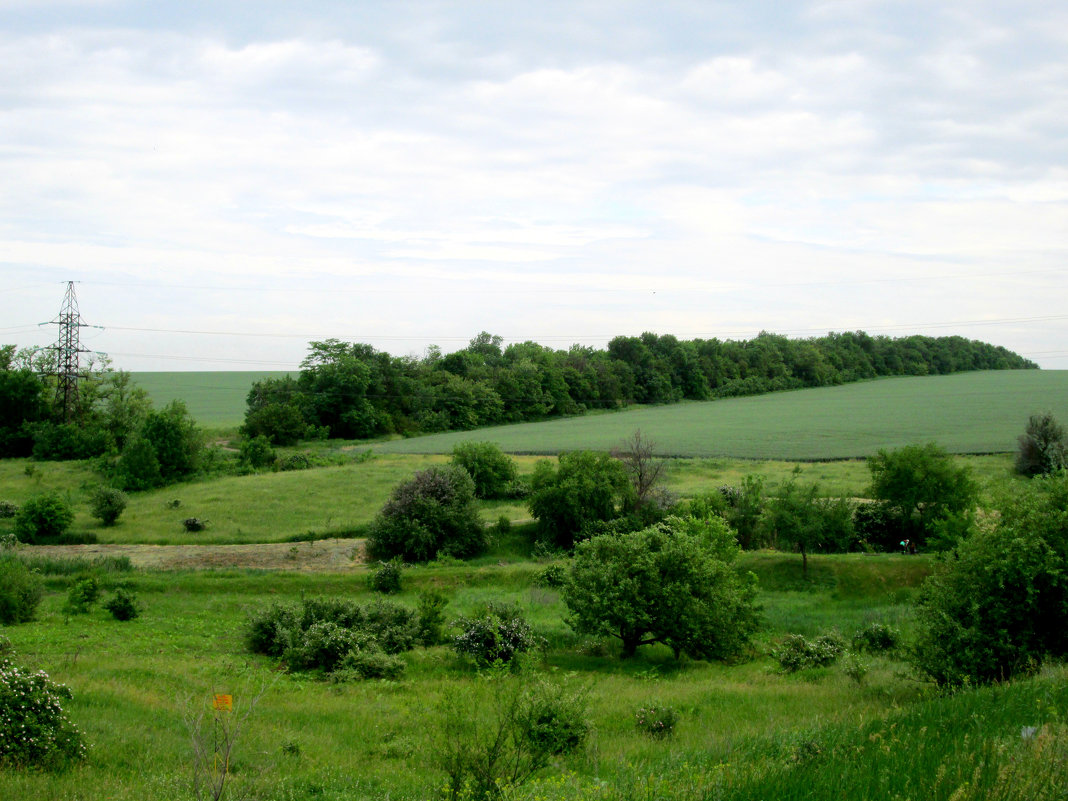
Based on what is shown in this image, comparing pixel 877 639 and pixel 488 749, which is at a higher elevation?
pixel 488 749

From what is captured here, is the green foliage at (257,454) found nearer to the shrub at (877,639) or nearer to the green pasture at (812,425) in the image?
the green pasture at (812,425)

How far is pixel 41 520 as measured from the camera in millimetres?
46875

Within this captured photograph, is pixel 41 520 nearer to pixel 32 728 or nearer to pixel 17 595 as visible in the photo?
pixel 17 595

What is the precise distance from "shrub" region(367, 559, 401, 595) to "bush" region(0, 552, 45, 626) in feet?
44.5

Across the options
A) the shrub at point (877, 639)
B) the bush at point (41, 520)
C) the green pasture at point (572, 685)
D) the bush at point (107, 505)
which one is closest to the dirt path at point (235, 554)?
the bush at point (41, 520)

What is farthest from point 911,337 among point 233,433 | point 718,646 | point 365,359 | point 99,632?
point 99,632

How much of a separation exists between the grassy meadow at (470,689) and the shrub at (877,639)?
5.06 feet

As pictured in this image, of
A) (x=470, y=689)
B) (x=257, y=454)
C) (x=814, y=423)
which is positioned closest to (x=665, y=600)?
(x=470, y=689)

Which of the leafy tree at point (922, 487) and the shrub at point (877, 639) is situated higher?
the leafy tree at point (922, 487)

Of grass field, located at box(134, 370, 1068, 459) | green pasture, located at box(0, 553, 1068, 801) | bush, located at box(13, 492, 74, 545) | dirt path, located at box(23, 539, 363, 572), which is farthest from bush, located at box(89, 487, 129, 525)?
grass field, located at box(134, 370, 1068, 459)

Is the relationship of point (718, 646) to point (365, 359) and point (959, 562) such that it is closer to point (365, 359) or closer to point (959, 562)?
point (959, 562)

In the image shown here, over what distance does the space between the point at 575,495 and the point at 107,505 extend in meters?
29.8

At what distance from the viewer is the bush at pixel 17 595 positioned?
27.1m

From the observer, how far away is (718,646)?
2622 centimetres
